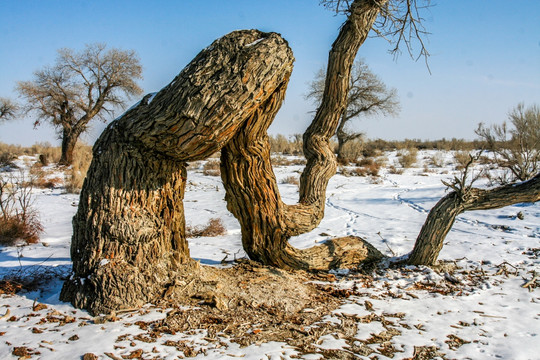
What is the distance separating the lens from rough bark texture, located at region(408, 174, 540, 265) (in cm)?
432

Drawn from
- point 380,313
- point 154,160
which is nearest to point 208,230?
point 154,160

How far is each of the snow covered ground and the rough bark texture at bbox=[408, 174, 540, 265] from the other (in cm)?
23

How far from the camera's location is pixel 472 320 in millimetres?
3242

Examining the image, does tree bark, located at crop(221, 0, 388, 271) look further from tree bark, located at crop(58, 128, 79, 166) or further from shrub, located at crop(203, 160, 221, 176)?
tree bark, located at crop(58, 128, 79, 166)

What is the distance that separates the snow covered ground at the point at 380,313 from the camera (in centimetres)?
256

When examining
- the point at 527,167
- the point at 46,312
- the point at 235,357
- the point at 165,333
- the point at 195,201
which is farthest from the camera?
the point at 527,167

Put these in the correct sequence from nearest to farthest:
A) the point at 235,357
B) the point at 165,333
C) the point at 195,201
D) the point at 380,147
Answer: the point at 235,357, the point at 165,333, the point at 195,201, the point at 380,147

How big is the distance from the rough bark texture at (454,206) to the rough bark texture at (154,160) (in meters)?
2.64

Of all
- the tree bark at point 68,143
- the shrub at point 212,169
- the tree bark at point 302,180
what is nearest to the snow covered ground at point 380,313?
the tree bark at point 302,180

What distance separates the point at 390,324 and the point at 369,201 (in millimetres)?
7505

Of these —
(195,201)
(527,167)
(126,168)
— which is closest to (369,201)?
(195,201)

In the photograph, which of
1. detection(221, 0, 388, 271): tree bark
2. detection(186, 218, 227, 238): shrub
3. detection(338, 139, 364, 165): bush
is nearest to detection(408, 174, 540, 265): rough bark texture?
detection(221, 0, 388, 271): tree bark

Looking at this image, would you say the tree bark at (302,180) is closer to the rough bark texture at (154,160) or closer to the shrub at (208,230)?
the rough bark texture at (154,160)

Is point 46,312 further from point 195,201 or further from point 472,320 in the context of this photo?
point 195,201
